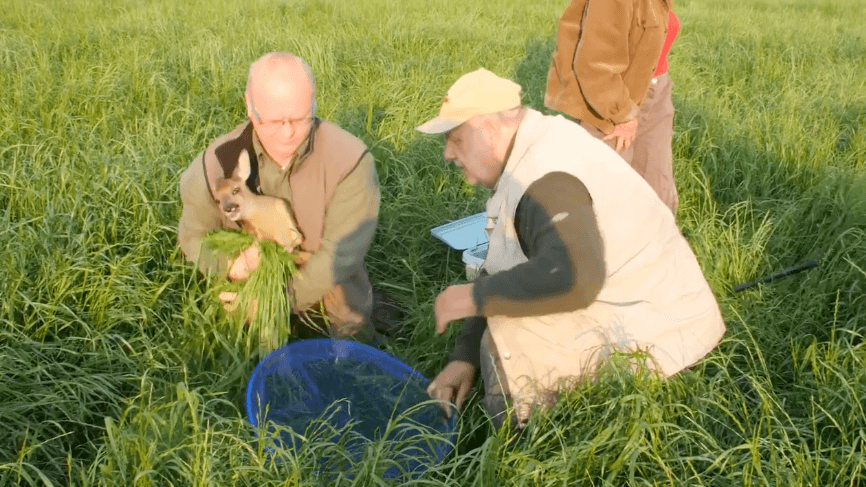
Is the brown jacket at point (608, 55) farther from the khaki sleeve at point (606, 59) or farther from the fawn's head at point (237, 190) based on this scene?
the fawn's head at point (237, 190)

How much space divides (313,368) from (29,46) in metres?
4.14

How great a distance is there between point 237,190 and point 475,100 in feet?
3.09

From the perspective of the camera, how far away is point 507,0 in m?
11.0

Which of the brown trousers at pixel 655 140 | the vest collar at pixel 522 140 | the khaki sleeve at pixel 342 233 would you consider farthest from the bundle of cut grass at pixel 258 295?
the brown trousers at pixel 655 140

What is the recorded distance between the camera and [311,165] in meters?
2.51

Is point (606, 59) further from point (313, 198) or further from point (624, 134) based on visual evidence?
point (313, 198)

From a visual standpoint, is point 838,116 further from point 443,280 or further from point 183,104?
point 183,104

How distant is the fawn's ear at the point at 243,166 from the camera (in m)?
2.39

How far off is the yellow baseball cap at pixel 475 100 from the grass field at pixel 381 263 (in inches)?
34.1

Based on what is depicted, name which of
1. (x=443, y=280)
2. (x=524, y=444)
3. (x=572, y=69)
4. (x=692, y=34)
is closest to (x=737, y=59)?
(x=692, y=34)

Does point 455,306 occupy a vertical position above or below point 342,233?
above

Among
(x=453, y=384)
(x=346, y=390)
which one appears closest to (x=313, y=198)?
(x=346, y=390)

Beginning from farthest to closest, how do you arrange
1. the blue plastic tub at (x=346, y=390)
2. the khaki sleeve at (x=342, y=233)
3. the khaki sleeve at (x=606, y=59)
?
the khaki sleeve at (x=606, y=59), the khaki sleeve at (x=342, y=233), the blue plastic tub at (x=346, y=390)

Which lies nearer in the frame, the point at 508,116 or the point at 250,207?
the point at 508,116
